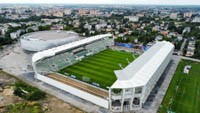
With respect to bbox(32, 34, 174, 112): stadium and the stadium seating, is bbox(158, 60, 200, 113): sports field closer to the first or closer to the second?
bbox(32, 34, 174, 112): stadium

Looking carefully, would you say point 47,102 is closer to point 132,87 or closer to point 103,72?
point 103,72

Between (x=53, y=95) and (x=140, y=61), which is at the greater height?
(x=140, y=61)

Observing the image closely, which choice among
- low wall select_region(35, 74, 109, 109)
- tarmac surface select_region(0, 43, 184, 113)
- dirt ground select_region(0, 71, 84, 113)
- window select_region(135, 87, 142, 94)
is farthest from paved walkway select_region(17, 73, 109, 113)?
window select_region(135, 87, 142, 94)

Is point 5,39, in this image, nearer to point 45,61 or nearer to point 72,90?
point 45,61

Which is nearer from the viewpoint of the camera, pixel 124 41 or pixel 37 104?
pixel 37 104

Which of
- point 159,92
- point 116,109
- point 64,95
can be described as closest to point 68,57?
point 64,95

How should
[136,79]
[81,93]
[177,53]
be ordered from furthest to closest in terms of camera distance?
1. [177,53]
2. [81,93]
3. [136,79]

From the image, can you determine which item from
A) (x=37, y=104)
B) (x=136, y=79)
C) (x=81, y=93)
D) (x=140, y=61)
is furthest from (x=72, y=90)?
(x=140, y=61)
